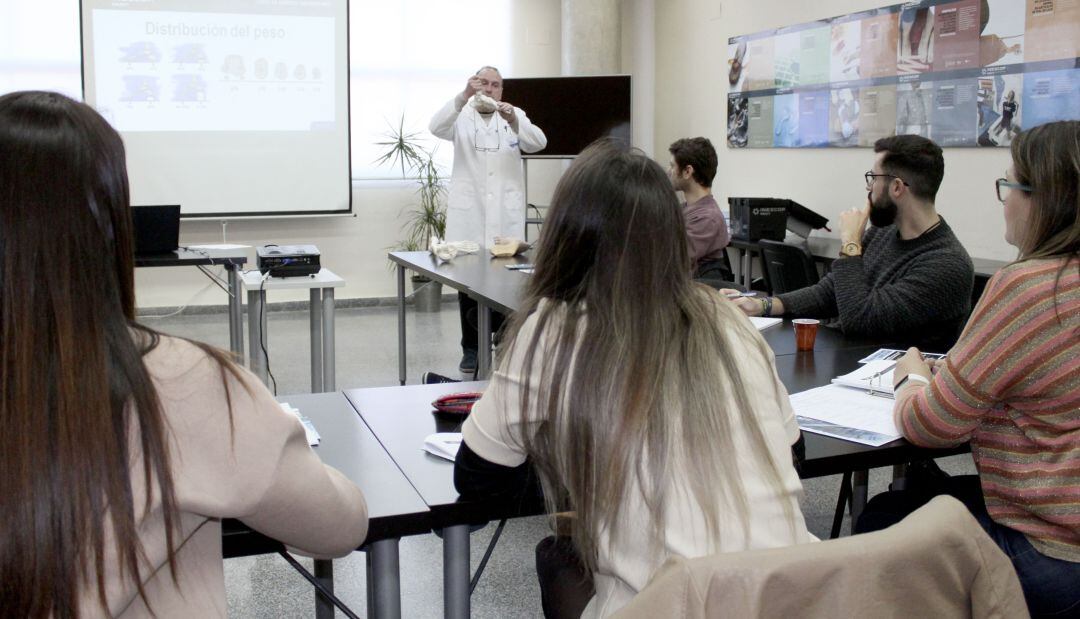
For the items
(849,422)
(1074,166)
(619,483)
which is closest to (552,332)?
(619,483)

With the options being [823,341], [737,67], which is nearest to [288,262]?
[823,341]

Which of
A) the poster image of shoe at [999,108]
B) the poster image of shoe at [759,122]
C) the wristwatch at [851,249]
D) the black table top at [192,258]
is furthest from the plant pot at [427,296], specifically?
the wristwatch at [851,249]

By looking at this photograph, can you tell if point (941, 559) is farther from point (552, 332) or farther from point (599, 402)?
point (552, 332)

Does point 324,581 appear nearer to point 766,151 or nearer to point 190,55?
point 766,151

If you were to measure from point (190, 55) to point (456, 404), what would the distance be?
200 inches

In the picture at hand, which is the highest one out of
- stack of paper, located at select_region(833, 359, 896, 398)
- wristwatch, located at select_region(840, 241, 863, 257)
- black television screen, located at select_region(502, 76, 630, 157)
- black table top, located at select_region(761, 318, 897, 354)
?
black television screen, located at select_region(502, 76, 630, 157)

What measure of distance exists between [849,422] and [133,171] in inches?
214

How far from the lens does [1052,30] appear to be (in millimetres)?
3797

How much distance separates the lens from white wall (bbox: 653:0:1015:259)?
13.9 ft

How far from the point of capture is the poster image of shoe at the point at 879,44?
182 inches

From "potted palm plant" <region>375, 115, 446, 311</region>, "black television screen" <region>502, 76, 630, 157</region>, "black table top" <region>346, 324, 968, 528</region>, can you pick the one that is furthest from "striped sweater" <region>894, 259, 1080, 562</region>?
"potted palm plant" <region>375, 115, 446, 311</region>

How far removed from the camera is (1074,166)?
152cm

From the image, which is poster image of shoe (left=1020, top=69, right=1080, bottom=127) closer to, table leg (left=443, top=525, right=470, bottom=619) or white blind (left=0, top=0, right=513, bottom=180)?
table leg (left=443, top=525, right=470, bottom=619)

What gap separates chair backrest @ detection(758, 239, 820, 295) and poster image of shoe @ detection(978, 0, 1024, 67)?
1268 millimetres
